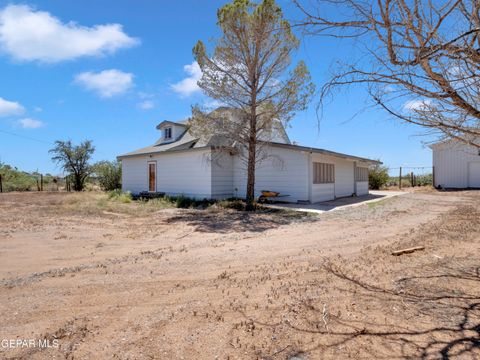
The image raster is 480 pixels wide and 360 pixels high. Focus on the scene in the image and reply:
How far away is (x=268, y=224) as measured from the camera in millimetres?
9734

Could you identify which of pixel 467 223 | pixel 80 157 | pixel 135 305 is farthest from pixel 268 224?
pixel 80 157

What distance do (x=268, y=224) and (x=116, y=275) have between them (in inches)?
227

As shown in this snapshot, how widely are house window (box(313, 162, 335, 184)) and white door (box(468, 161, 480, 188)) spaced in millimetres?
12972

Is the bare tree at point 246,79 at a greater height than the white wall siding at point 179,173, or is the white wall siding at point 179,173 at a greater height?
the bare tree at point 246,79

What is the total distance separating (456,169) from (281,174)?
1622 centimetres

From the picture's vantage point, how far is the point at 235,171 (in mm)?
16969

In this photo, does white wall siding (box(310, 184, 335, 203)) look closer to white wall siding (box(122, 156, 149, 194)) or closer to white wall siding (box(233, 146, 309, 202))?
white wall siding (box(233, 146, 309, 202))

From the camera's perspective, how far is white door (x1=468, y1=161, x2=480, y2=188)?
23.1 m

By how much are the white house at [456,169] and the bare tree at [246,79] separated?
1617 cm

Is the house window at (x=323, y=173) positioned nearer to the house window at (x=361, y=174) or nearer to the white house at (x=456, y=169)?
the house window at (x=361, y=174)

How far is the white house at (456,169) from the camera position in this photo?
23.2 m

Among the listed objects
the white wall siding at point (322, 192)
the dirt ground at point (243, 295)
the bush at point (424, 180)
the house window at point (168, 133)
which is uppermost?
the house window at point (168, 133)

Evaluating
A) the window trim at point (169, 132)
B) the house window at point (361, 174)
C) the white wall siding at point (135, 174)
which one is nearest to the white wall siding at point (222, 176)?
the window trim at point (169, 132)

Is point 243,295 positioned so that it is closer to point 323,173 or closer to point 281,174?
point 281,174
